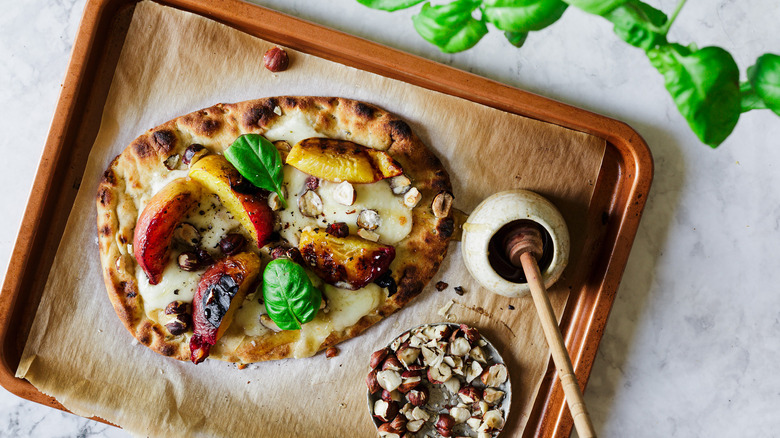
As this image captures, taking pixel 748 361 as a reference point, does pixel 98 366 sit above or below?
below

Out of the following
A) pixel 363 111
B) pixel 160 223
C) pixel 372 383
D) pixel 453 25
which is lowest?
pixel 372 383

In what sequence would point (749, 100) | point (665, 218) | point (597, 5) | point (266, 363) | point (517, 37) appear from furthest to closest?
point (665, 218), point (266, 363), point (517, 37), point (749, 100), point (597, 5)

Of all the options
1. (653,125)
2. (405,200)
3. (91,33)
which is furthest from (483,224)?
(91,33)

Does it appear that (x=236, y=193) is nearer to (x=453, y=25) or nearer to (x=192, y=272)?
(x=192, y=272)

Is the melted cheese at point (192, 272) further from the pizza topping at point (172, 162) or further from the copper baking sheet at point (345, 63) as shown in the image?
the copper baking sheet at point (345, 63)

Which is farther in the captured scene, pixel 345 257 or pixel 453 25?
pixel 345 257

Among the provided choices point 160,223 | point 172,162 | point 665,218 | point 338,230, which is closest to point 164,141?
point 172,162

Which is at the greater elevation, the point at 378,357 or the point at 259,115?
the point at 259,115

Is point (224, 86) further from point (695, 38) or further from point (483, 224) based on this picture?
point (695, 38)
